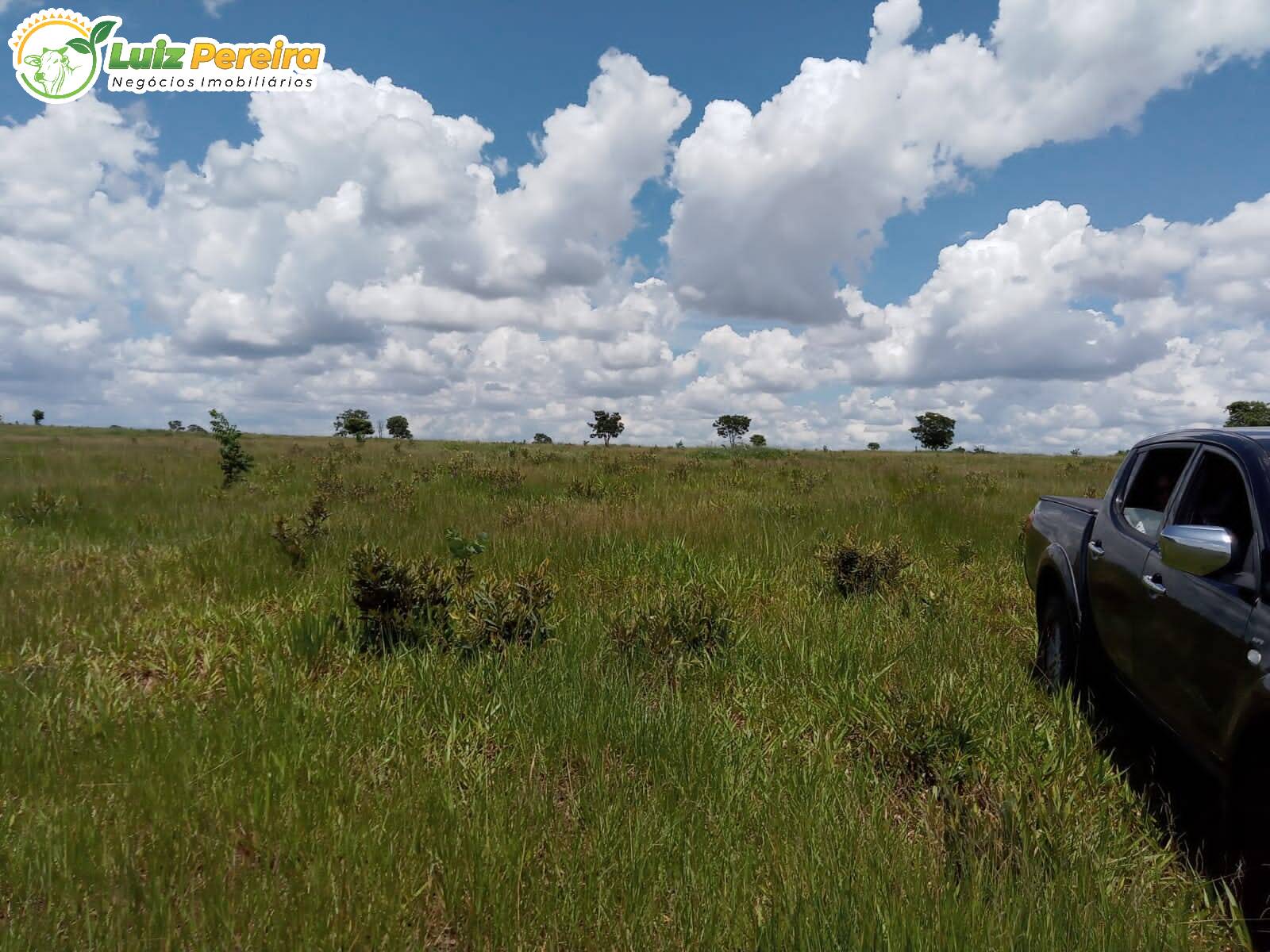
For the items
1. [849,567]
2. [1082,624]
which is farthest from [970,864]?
[849,567]

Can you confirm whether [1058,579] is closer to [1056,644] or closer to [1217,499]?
[1056,644]

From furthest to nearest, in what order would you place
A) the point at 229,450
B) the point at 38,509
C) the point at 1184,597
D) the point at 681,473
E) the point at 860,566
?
the point at 681,473
the point at 229,450
the point at 38,509
the point at 860,566
the point at 1184,597

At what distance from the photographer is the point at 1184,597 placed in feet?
9.62

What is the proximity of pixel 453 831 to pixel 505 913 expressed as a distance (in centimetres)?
47

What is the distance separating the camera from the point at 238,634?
517 cm

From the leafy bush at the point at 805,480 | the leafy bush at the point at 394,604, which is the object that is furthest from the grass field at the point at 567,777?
the leafy bush at the point at 805,480

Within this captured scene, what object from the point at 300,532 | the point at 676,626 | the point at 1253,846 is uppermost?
the point at 300,532

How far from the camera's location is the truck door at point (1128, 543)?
3.52 meters

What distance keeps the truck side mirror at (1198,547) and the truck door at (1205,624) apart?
0.19 metres

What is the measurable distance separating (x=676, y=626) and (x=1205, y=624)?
308 centimetres

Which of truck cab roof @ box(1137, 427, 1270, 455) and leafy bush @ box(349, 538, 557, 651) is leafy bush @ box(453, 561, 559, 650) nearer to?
leafy bush @ box(349, 538, 557, 651)

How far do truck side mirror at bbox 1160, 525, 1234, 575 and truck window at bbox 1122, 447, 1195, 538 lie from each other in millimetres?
1340

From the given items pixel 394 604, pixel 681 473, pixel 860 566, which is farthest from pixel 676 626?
pixel 681 473

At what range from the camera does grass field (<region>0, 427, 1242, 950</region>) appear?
2293mm
